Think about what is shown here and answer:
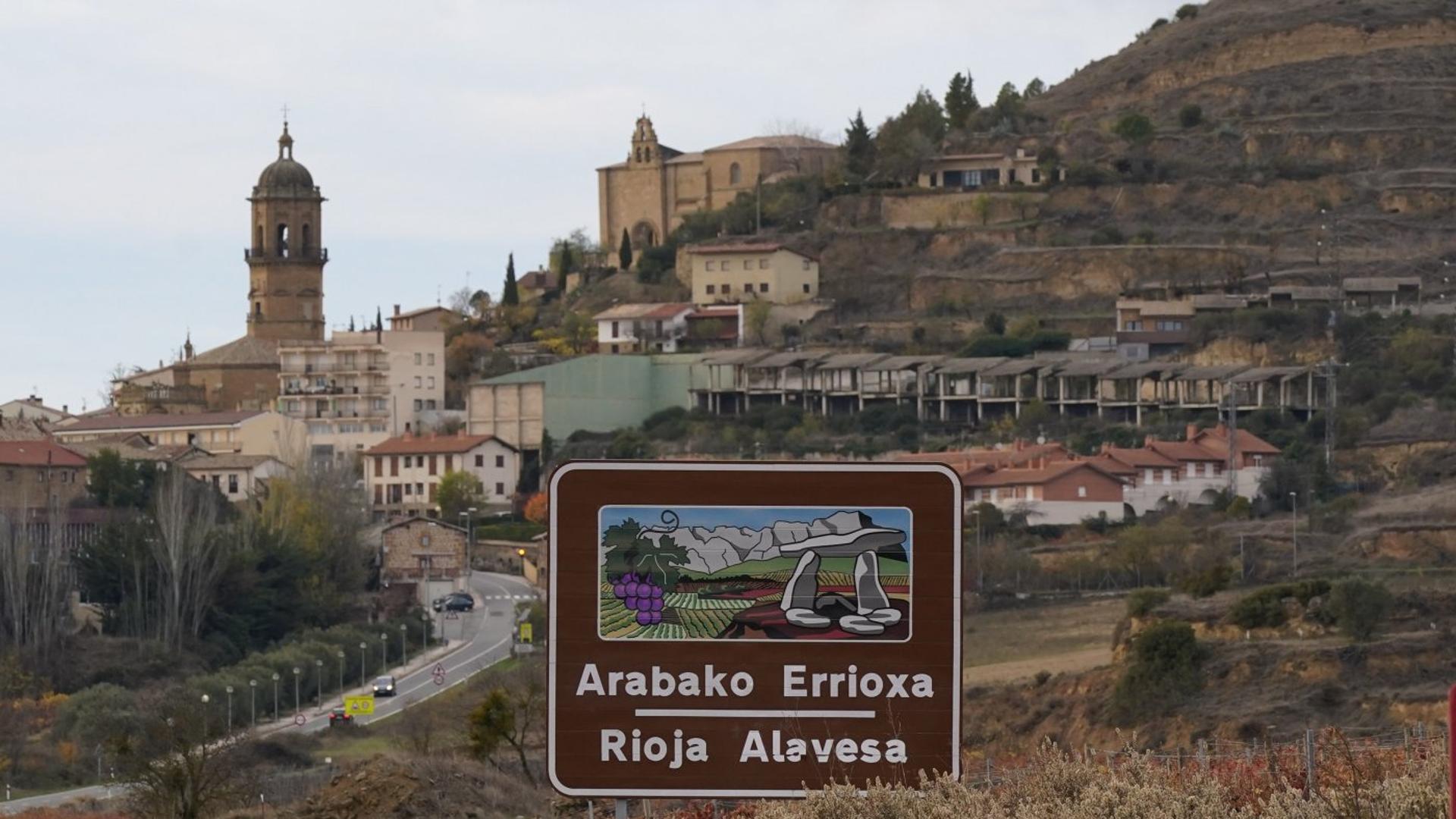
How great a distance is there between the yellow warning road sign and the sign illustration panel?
43596 millimetres

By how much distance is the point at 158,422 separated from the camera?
102 meters

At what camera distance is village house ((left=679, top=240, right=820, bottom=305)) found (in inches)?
4035

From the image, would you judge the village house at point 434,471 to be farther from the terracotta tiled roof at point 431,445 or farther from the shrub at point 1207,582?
the shrub at point 1207,582

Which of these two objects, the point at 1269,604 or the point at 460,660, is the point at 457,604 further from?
the point at 1269,604

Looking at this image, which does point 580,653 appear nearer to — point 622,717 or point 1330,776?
point 622,717

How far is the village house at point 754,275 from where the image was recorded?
336ft

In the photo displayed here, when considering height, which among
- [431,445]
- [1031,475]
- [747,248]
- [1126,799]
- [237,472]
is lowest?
[237,472]

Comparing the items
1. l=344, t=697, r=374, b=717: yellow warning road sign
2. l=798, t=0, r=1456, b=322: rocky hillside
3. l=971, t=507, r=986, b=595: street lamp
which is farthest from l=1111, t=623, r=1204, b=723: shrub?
l=798, t=0, r=1456, b=322: rocky hillside

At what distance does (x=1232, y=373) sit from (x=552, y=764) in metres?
76.6

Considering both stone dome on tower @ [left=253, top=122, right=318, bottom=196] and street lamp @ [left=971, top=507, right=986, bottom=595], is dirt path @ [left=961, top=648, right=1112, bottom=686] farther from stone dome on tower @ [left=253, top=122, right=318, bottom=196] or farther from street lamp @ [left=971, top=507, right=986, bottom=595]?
stone dome on tower @ [left=253, top=122, right=318, bottom=196]

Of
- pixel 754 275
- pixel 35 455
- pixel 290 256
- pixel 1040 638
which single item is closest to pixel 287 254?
pixel 290 256

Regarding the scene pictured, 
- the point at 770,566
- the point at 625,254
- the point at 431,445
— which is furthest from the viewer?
the point at 625,254

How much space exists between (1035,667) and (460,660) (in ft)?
48.8

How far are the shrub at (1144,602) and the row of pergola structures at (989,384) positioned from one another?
25.6 metres
